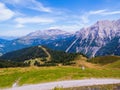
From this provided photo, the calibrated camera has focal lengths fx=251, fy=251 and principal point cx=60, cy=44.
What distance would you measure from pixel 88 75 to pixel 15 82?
21.1 meters

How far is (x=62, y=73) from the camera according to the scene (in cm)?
7175

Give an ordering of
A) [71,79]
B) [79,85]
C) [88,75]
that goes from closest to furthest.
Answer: [79,85], [71,79], [88,75]

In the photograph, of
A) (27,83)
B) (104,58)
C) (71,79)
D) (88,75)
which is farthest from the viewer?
(104,58)

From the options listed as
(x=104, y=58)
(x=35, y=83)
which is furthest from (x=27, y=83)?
(x=104, y=58)

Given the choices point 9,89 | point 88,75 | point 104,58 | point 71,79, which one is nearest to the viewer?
point 9,89

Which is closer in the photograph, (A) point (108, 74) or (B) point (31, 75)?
(B) point (31, 75)

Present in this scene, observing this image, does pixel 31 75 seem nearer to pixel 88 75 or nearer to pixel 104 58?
pixel 88 75

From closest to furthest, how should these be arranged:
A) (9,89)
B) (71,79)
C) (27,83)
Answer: (9,89) < (27,83) < (71,79)

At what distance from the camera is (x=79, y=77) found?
6812 centimetres

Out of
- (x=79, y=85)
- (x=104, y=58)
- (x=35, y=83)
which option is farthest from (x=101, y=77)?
(x=104, y=58)

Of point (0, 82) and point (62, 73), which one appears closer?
point (0, 82)

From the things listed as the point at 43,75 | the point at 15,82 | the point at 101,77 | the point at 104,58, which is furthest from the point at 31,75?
the point at 104,58

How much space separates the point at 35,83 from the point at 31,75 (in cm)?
800

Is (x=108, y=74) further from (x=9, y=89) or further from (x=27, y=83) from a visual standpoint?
(x=9, y=89)
